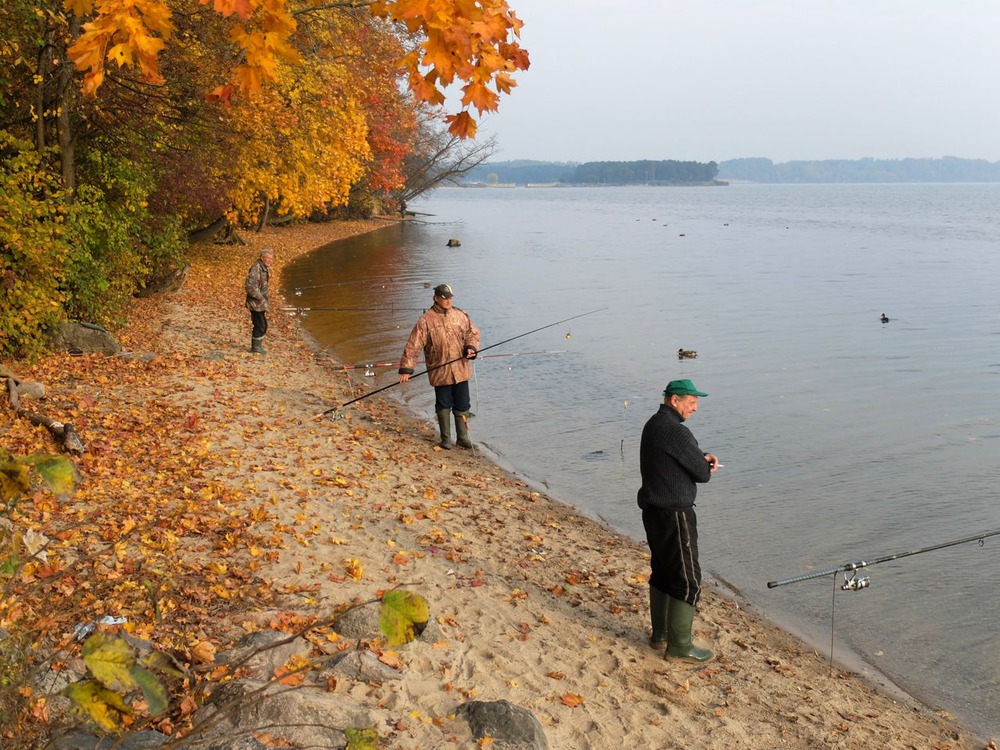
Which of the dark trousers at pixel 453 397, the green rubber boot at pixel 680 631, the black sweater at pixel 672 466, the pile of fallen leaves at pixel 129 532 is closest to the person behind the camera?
the pile of fallen leaves at pixel 129 532

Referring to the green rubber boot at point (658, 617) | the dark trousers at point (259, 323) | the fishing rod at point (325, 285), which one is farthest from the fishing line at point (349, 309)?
the green rubber boot at point (658, 617)

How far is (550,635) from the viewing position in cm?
738

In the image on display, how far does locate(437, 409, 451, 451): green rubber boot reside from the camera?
1288 centimetres

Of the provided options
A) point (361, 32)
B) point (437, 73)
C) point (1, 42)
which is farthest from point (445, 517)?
point (361, 32)

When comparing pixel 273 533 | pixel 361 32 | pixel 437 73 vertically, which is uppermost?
pixel 361 32

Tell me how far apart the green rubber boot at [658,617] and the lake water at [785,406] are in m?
2.02

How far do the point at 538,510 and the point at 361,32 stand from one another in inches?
721

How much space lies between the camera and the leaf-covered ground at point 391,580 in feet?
19.8

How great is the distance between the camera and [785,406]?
17469 mm

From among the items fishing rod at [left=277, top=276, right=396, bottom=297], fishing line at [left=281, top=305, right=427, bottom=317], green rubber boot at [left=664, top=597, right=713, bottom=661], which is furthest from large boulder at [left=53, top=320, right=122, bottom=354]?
fishing rod at [left=277, top=276, right=396, bottom=297]

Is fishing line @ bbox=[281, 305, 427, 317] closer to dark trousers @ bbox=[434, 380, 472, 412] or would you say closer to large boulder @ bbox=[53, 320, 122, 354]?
large boulder @ bbox=[53, 320, 122, 354]

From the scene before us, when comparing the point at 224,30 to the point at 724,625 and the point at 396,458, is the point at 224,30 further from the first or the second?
the point at 724,625

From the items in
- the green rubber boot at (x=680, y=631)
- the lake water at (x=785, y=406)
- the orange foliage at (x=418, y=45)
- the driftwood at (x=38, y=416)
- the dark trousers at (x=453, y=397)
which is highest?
the orange foliage at (x=418, y=45)

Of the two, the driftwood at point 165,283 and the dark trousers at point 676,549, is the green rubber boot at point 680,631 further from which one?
the driftwood at point 165,283
